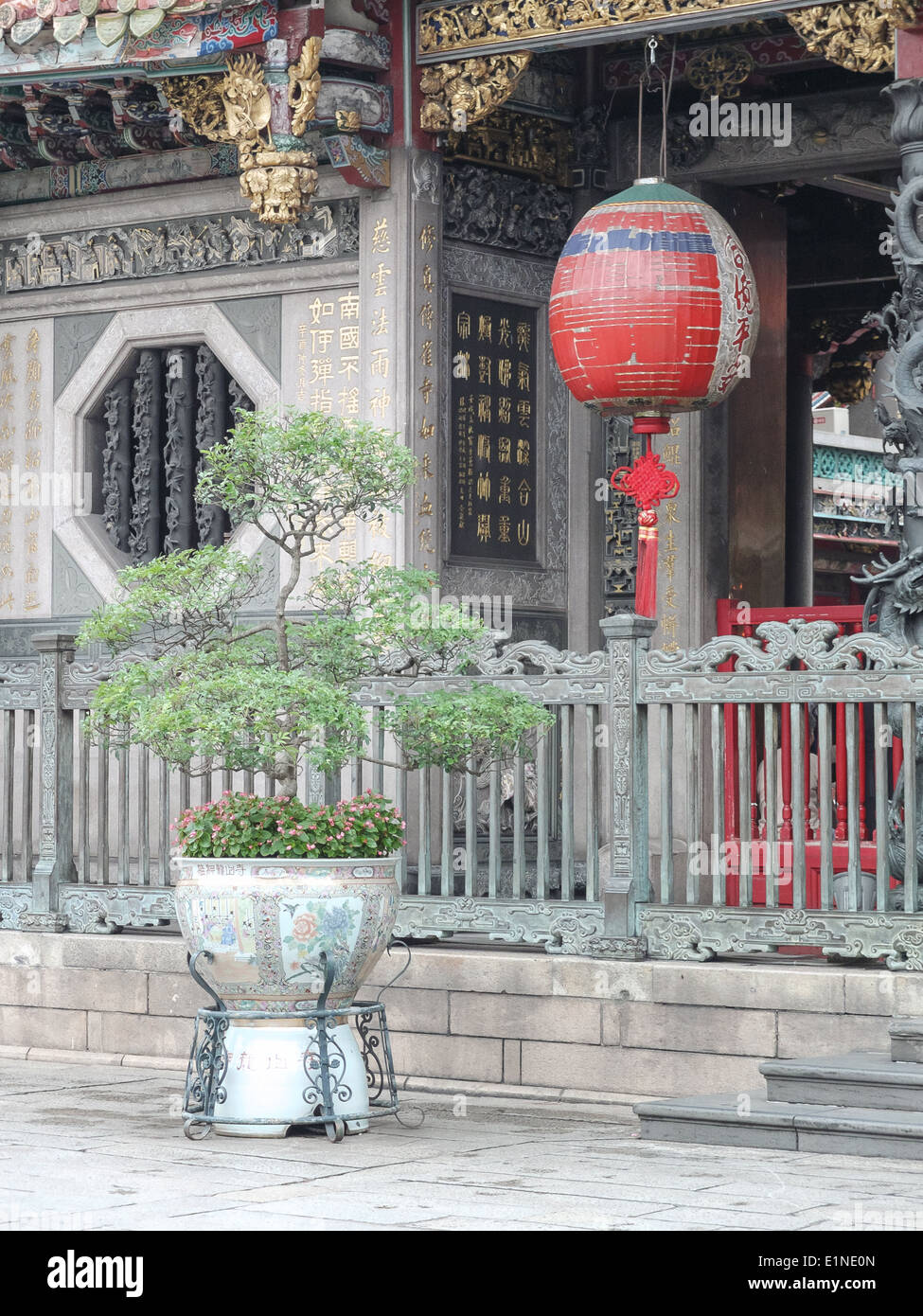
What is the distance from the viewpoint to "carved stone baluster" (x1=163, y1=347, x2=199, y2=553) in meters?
11.1

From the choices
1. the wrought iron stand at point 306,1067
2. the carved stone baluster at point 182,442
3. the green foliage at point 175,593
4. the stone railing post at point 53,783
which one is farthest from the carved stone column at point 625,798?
the carved stone baluster at point 182,442

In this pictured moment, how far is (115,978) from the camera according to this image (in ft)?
30.7

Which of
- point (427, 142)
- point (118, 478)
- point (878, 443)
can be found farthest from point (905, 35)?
point (878, 443)

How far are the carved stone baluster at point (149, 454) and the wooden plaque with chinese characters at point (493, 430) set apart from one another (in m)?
1.85

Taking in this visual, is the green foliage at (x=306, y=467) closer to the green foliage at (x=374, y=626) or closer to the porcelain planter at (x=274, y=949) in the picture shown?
the green foliage at (x=374, y=626)

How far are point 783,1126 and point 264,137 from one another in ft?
16.9

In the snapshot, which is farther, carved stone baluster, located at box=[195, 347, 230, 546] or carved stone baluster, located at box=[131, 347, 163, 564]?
carved stone baluster, located at box=[131, 347, 163, 564]

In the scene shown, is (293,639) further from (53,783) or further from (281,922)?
(53,783)

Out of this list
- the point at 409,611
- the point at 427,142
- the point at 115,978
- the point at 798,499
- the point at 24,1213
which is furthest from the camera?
the point at 798,499

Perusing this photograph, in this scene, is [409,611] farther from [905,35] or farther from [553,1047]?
[905,35]

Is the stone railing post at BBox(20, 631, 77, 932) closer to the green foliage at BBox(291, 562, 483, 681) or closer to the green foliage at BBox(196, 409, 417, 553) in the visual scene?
the green foliage at BBox(291, 562, 483, 681)

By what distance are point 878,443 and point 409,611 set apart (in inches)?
648

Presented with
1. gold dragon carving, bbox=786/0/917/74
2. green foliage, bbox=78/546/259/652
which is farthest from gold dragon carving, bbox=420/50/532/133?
green foliage, bbox=78/546/259/652

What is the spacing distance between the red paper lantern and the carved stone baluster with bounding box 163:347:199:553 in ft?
8.73
